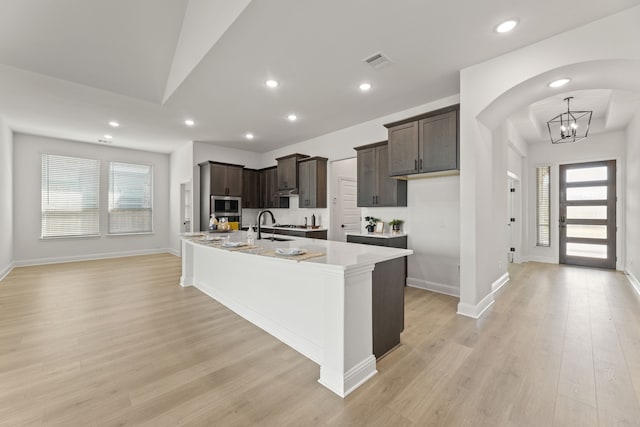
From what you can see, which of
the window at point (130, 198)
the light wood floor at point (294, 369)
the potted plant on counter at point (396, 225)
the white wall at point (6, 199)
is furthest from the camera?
the window at point (130, 198)

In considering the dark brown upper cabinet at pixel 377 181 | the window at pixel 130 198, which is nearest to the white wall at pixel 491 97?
the dark brown upper cabinet at pixel 377 181

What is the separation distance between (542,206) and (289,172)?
6032 mm

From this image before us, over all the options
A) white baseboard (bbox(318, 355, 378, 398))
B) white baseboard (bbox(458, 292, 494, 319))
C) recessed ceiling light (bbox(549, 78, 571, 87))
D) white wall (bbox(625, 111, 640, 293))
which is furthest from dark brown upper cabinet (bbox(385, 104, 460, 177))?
white wall (bbox(625, 111, 640, 293))

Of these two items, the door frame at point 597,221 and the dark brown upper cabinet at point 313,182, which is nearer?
the door frame at point 597,221

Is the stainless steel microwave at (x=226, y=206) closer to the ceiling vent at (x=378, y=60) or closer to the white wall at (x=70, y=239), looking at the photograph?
the white wall at (x=70, y=239)

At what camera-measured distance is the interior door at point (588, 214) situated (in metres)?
5.46

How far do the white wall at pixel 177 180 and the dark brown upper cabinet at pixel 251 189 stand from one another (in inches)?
48.0

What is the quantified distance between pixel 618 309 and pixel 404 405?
3520 mm

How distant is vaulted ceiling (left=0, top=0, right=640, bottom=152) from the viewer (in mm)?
2229

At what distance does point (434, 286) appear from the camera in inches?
161

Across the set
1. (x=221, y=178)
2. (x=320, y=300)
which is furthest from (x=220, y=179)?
(x=320, y=300)

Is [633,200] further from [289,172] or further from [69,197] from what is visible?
[69,197]

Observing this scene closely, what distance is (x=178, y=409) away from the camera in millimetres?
1647

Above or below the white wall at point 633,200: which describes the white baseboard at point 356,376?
below
